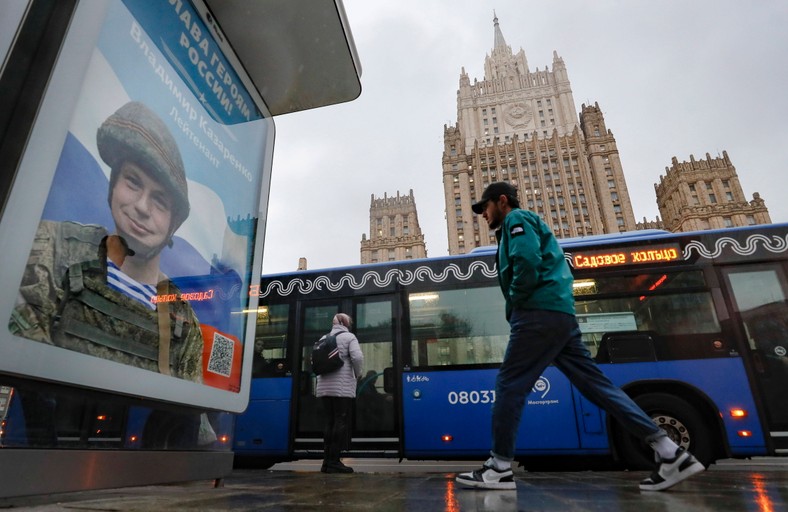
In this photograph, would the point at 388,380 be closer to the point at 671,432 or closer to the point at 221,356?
the point at 671,432

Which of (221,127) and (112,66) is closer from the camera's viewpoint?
(112,66)

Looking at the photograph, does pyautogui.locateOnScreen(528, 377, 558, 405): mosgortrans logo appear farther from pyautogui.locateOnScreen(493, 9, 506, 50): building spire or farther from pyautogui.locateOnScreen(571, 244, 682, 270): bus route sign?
pyautogui.locateOnScreen(493, 9, 506, 50): building spire

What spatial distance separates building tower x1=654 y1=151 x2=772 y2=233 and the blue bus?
63.0m

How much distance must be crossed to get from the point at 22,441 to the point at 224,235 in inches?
53.1

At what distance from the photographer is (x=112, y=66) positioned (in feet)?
5.71

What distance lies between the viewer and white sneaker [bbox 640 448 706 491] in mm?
2305

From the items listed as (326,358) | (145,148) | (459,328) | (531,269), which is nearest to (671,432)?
(459,328)

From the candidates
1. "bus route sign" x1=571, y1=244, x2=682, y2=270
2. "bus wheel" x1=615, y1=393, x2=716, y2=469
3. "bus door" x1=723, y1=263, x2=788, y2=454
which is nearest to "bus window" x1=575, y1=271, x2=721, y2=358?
"bus route sign" x1=571, y1=244, x2=682, y2=270

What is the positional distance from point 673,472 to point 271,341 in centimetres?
521

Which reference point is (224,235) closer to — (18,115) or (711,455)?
(18,115)

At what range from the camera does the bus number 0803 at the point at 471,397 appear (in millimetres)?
5344

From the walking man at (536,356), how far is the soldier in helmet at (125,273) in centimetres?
173

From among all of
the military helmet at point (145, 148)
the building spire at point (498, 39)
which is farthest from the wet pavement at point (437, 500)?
the building spire at point (498, 39)

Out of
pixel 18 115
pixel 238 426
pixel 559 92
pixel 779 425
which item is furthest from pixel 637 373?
pixel 559 92
